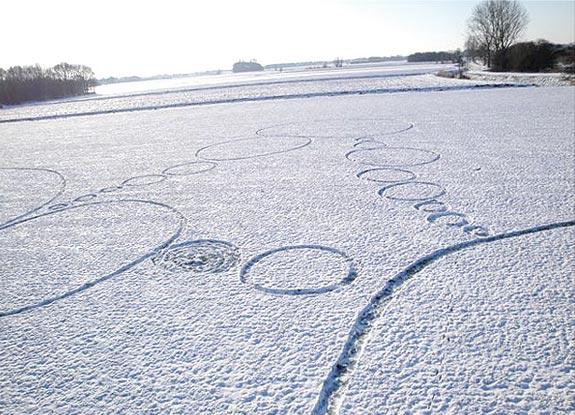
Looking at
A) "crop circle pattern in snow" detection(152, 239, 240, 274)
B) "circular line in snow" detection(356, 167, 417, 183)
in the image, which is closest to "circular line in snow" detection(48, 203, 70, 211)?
"crop circle pattern in snow" detection(152, 239, 240, 274)

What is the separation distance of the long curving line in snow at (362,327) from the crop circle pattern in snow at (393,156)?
1.92m

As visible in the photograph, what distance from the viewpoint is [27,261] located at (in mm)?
2523

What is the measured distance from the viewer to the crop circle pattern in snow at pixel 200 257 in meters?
2.28

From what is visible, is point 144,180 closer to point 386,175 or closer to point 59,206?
point 59,206

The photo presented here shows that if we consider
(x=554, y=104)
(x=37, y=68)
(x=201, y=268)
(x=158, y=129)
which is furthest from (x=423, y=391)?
(x=37, y=68)

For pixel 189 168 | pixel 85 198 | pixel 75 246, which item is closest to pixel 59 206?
pixel 85 198

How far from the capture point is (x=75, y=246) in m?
2.69

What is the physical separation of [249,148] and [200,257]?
11.4 feet

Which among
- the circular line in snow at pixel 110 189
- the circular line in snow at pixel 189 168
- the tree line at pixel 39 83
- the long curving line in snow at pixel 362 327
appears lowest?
the long curving line in snow at pixel 362 327

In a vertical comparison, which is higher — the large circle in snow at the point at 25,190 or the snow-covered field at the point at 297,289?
the large circle in snow at the point at 25,190

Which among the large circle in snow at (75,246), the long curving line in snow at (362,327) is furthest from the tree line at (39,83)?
the long curving line in snow at (362,327)

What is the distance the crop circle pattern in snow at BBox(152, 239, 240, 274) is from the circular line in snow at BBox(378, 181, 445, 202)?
1.54 metres

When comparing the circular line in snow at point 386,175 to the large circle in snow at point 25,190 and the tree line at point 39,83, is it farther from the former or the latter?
the tree line at point 39,83

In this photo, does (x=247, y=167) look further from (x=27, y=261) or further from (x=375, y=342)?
(x=375, y=342)
